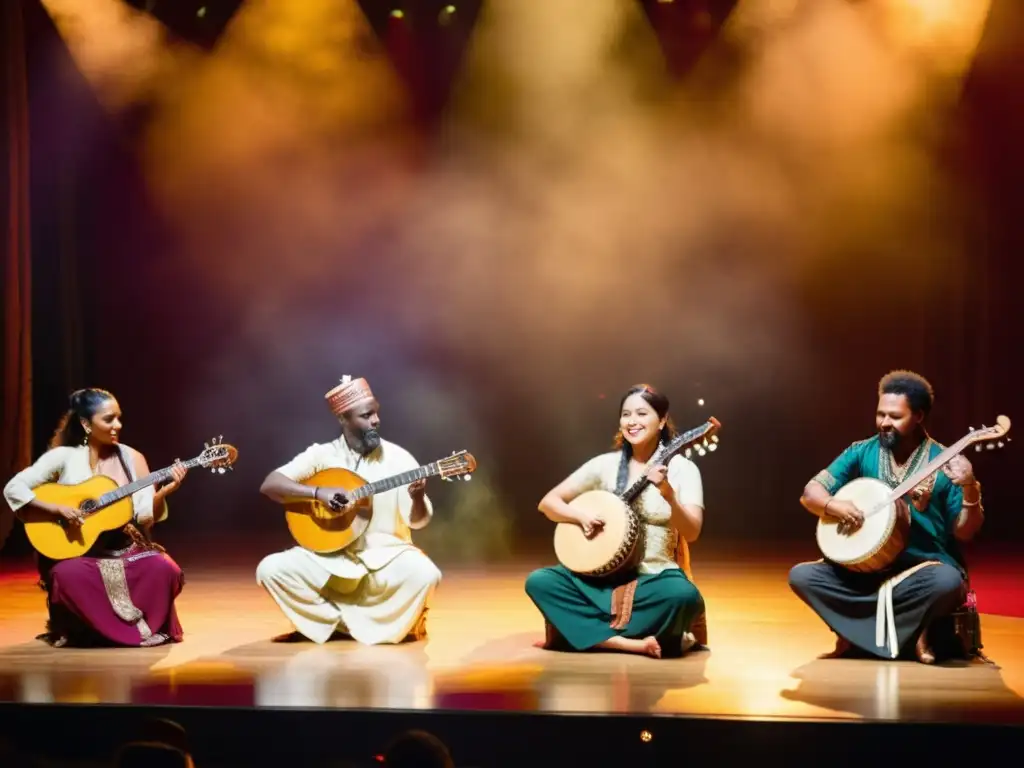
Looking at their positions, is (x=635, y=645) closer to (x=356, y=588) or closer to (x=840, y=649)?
(x=840, y=649)

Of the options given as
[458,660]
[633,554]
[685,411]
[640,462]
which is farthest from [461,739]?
[685,411]

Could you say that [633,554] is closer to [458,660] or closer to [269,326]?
[458,660]

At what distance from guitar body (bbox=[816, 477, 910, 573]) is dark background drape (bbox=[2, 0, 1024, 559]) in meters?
4.20

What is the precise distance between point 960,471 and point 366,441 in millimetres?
2421

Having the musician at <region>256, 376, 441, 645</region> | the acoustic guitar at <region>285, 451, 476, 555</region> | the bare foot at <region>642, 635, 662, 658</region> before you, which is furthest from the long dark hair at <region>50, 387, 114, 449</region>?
the bare foot at <region>642, 635, 662, 658</region>

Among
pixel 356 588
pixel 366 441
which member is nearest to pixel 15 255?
pixel 366 441

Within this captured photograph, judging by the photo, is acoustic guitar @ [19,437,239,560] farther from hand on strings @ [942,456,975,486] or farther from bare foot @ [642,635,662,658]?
hand on strings @ [942,456,975,486]

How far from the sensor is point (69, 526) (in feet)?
16.1

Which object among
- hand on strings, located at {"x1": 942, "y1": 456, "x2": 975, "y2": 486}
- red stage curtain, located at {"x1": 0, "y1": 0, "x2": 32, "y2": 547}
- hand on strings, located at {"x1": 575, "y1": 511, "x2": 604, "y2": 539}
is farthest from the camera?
red stage curtain, located at {"x1": 0, "y1": 0, "x2": 32, "y2": 547}

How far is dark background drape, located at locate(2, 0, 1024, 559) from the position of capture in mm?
8102

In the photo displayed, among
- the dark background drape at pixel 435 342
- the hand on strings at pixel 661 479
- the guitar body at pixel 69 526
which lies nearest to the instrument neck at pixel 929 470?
the hand on strings at pixel 661 479

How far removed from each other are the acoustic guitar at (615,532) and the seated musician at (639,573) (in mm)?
40

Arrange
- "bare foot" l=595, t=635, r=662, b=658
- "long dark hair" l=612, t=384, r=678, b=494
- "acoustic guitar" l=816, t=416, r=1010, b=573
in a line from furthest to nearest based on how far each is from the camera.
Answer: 1. "long dark hair" l=612, t=384, r=678, b=494
2. "bare foot" l=595, t=635, r=662, b=658
3. "acoustic guitar" l=816, t=416, r=1010, b=573

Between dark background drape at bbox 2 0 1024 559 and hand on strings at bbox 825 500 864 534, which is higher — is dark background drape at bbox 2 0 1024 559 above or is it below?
above
